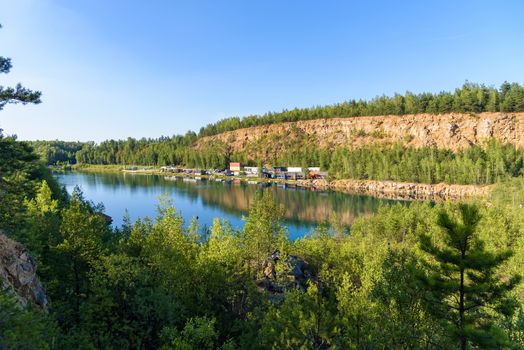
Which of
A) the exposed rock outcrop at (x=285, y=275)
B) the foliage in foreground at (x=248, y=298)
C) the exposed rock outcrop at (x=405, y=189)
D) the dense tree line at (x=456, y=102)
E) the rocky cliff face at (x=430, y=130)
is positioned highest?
the dense tree line at (x=456, y=102)

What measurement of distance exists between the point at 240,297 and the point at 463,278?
1764cm

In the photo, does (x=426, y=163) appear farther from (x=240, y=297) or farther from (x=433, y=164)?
(x=240, y=297)

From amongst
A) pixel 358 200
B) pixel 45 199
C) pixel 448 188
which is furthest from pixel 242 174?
pixel 45 199

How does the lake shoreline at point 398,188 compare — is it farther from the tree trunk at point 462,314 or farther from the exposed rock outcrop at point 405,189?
the tree trunk at point 462,314

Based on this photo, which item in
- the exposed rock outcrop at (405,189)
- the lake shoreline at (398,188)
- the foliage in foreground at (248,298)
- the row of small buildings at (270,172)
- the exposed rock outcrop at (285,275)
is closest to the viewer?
the foliage in foreground at (248,298)

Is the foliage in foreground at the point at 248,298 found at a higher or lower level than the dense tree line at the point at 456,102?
lower

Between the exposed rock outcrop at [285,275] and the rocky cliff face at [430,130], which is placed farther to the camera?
the rocky cliff face at [430,130]

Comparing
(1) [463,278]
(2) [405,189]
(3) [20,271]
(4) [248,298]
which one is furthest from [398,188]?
(3) [20,271]

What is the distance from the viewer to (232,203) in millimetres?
102375

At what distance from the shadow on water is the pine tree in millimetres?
51454

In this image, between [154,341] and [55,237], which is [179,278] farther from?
[55,237]

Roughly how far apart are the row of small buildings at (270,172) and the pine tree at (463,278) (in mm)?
145770

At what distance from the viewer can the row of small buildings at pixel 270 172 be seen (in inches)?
6479

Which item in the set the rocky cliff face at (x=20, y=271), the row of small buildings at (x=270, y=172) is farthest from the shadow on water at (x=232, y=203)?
the rocky cliff face at (x=20, y=271)
